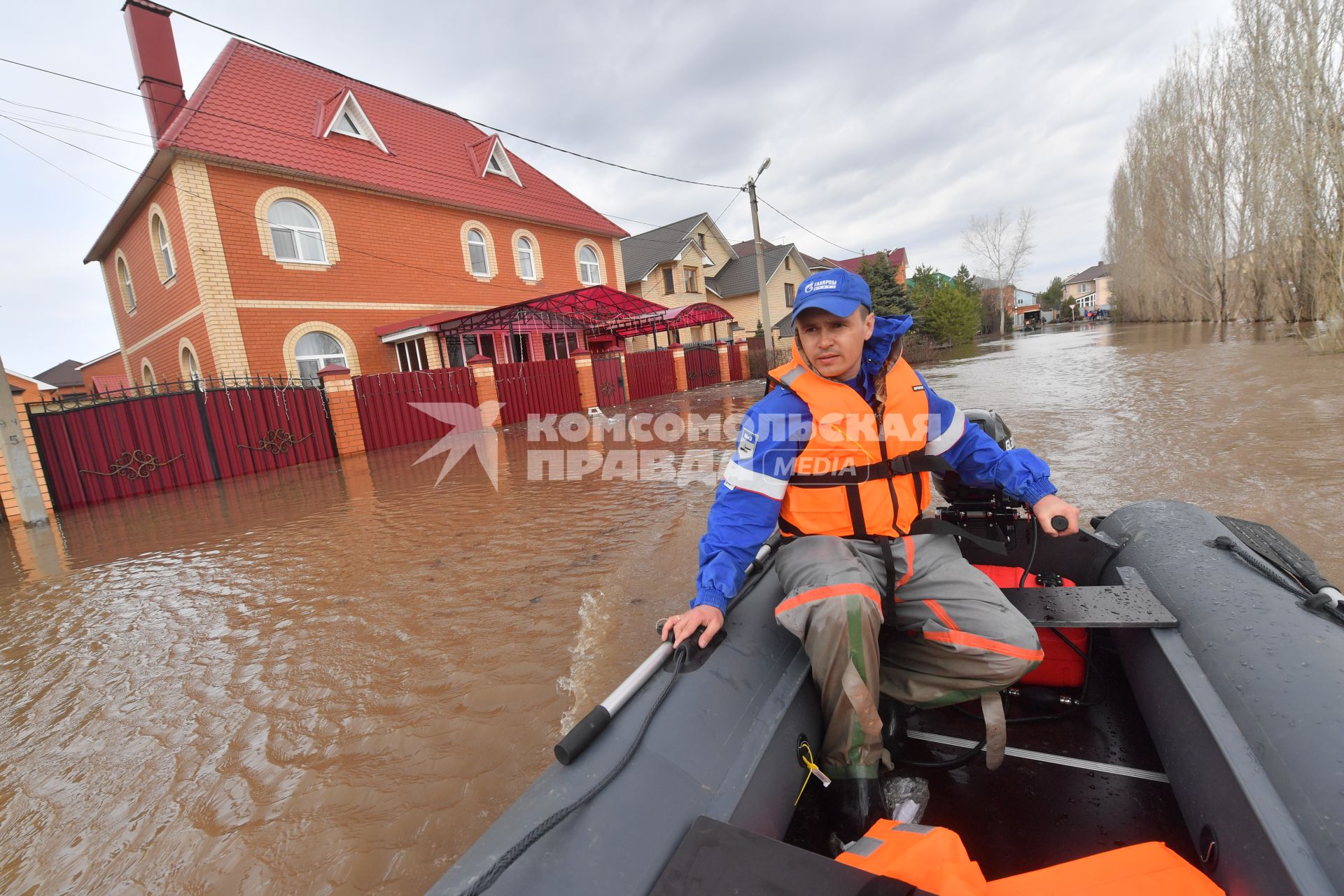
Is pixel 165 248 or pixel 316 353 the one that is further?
pixel 316 353

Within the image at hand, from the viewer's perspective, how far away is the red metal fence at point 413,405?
11.0 m

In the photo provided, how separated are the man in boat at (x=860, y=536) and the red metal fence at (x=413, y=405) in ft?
35.4

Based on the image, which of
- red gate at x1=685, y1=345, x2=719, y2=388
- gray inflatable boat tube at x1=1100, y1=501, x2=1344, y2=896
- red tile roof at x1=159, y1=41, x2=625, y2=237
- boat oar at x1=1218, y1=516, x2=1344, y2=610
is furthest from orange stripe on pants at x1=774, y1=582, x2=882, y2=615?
red gate at x1=685, y1=345, x2=719, y2=388

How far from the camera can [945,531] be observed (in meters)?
1.84

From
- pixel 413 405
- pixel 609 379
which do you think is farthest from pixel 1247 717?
pixel 609 379

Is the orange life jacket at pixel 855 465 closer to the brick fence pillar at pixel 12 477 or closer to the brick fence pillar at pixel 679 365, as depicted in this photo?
the brick fence pillar at pixel 12 477

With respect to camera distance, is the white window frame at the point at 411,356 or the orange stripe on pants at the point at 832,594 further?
the white window frame at the point at 411,356

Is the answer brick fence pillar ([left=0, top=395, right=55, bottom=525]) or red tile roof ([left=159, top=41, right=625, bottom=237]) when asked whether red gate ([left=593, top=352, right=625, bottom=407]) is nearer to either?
red tile roof ([left=159, top=41, right=625, bottom=237])

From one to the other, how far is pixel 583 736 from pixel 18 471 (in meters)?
8.79

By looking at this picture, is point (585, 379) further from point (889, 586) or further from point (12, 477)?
point (889, 586)

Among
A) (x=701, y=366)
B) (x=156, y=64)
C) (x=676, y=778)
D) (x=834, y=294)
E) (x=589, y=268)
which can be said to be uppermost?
(x=156, y=64)

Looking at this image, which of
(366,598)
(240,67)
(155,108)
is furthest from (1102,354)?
(155,108)

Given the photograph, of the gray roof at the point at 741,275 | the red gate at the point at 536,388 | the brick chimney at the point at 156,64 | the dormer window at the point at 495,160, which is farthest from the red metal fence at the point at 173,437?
the gray roof at the point at 741,275

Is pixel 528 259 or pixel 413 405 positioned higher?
pixel 528 259
